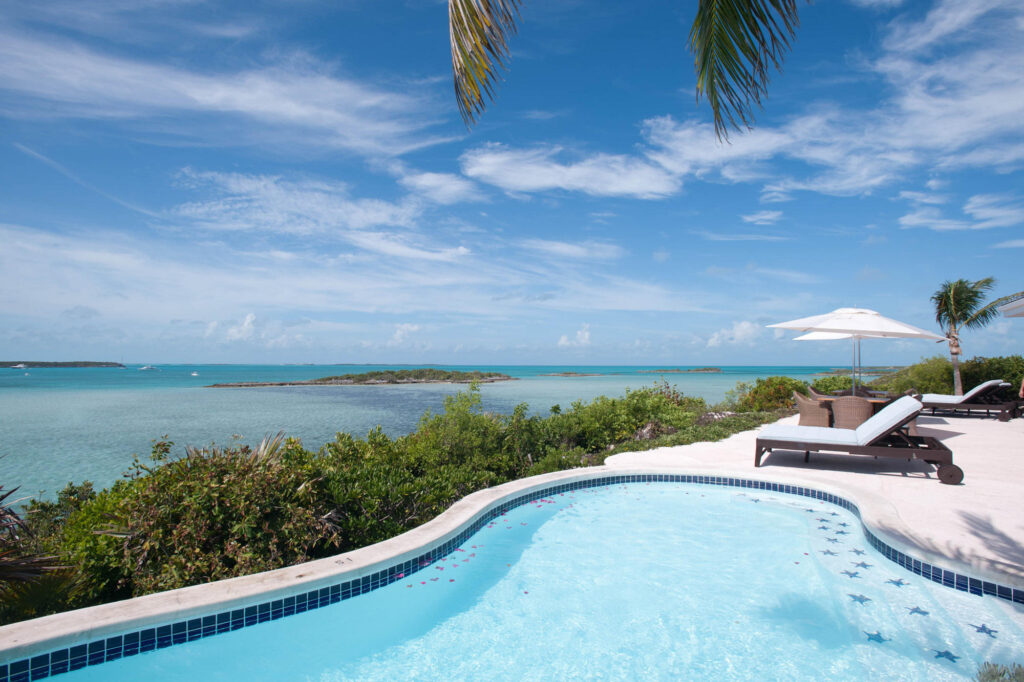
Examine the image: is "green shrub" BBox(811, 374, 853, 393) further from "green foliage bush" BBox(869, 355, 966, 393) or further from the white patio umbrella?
the white patio umbrella

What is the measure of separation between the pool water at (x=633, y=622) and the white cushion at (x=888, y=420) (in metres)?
2.23

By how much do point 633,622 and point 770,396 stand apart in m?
12.6

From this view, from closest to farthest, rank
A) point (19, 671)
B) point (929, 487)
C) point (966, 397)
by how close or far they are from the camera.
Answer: point (19, 671) → point (929, 487) → point (966, 397)

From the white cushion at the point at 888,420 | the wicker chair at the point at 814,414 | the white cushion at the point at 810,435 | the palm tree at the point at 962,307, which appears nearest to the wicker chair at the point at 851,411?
the wicker chair at the point at 814,414

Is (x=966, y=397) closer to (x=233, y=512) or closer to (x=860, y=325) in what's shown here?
(x=860, y=325)

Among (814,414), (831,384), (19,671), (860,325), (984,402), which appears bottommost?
(19,671)

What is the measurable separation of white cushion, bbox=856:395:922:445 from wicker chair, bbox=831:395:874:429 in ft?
6.08

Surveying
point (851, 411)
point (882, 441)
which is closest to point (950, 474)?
point (882, 441)

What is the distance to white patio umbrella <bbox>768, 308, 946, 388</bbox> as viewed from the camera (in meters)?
8.98

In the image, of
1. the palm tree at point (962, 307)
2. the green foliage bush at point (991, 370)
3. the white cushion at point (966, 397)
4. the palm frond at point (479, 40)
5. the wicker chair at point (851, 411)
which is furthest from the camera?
the palm tree at point (962, 307)

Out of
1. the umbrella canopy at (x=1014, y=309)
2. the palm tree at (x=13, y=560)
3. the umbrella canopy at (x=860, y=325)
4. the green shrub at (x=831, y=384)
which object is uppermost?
the umbrella canopy at (x=860, y=325)

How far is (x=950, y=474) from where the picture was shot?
237 inches

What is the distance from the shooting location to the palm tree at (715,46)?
3.14 metres

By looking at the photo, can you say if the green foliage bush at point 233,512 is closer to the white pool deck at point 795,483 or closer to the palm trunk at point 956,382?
the white pool deck at point 795,483
